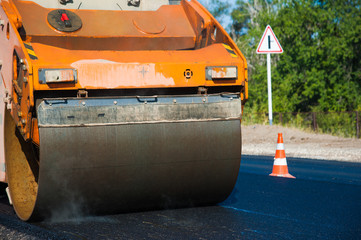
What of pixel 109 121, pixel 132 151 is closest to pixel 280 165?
pixel 132 151

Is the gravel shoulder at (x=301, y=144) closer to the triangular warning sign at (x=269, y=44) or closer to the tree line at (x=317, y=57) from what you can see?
the triangular warning sign at (x=269, y=44)

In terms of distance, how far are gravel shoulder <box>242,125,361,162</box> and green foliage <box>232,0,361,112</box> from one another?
6.18 meters

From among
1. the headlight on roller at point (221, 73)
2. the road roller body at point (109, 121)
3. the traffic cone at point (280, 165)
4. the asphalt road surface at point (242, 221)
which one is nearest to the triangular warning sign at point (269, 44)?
the traffic cone at point (280, 165)

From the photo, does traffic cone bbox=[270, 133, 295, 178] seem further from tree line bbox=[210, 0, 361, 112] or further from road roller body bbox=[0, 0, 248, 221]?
tree line bbox=[210, 0, 361, 112]

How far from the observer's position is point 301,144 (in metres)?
16.0

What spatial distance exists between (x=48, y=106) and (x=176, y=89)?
47.4 inches

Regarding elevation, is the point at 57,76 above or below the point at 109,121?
above

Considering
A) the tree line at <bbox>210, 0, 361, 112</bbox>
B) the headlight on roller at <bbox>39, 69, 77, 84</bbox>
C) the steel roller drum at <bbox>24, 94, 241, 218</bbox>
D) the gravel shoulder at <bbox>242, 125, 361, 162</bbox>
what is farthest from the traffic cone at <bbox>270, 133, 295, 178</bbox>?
the tree line at <bbox>210, 0, 361, 112</bbox>

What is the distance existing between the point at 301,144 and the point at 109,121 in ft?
38.8

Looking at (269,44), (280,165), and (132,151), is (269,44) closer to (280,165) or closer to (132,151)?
(280,165)

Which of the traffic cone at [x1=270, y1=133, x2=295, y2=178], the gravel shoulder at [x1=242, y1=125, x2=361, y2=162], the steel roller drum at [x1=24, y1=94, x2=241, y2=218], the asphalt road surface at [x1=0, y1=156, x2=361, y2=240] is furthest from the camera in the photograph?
the gravel shoulder at [x1=242, y1=125, x2=361, y2=162]

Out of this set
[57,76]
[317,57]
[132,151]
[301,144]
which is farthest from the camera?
[317,57]

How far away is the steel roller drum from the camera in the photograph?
188 inches

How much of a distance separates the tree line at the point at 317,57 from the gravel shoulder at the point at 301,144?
6.17 meters
